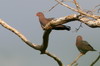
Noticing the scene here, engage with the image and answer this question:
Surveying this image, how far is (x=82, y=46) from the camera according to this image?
12.1 m

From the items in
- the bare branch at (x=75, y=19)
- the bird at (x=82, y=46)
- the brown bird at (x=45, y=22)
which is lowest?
the bird at (x=82, y=46)

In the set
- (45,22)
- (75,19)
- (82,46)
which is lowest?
(82,46)

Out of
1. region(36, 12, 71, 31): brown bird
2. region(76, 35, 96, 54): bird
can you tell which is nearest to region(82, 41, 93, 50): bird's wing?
region(76, 35, 96, 54): bird

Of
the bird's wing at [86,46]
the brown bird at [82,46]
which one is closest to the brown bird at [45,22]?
the brown bird at [82,46]

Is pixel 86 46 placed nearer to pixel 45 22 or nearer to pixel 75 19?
pixel 45 22

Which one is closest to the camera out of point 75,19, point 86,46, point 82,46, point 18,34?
point 75,19

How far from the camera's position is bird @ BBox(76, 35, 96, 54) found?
1175 cm

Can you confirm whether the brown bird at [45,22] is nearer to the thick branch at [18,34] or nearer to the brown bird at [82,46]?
the thick branch at [18,34]

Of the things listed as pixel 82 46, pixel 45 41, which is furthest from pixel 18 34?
pixel 82 46

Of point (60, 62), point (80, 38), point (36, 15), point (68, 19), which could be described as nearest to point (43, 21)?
point (36, 15)

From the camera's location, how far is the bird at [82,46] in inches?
462

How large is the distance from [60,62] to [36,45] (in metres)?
1.47

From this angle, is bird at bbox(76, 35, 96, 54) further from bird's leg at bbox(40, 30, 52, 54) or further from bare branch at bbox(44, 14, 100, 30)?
bare branch at bbox(44, 14, 100, 30)

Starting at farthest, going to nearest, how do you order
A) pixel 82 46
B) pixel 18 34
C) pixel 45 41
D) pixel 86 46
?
pixel 82 46
pixel 86 46
pixel 18 34
pixel 45 41
